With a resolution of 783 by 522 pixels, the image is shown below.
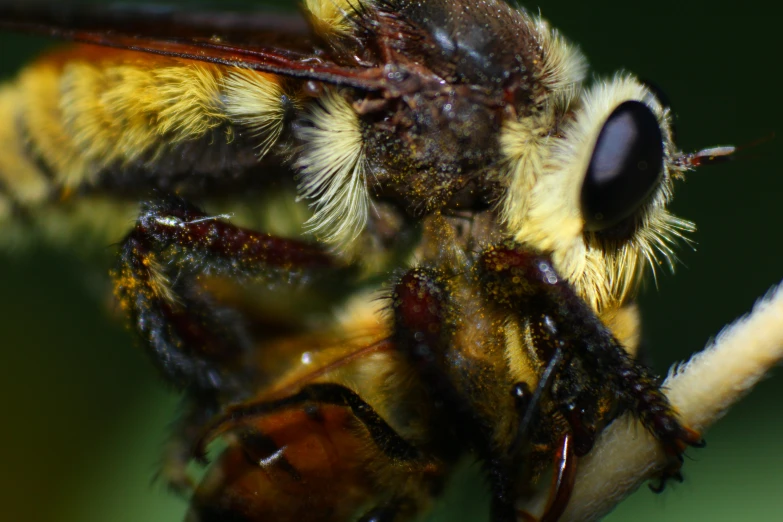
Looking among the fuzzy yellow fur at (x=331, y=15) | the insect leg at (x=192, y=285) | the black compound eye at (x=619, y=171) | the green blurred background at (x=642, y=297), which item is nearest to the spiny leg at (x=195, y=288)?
the insect leg at (x=192, y=285)

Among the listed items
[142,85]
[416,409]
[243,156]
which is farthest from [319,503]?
[142,85]

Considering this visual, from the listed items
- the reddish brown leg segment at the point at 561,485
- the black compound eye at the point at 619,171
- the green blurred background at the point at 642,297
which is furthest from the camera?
the green blurred background at the point at 642,297

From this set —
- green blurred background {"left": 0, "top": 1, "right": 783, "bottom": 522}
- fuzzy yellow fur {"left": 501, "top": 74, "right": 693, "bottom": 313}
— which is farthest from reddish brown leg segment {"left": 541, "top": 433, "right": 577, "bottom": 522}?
green blurred background {"left": 0, "top": 1, "right": 783, "bottom": 522}

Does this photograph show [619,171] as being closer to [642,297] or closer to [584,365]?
[584,365]

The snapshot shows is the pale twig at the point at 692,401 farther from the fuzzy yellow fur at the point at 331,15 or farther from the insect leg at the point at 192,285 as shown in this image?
the fuzzy yellow fur at the point at 331,15

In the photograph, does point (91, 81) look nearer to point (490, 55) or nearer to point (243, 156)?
point (243, 156)

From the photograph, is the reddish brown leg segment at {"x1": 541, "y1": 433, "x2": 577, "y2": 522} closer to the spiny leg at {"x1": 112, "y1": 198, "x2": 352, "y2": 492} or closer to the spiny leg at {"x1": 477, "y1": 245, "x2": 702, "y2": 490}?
the spiny leg at {"x1": 477, "y1": 245, "x2": 702, "y2": 490}
